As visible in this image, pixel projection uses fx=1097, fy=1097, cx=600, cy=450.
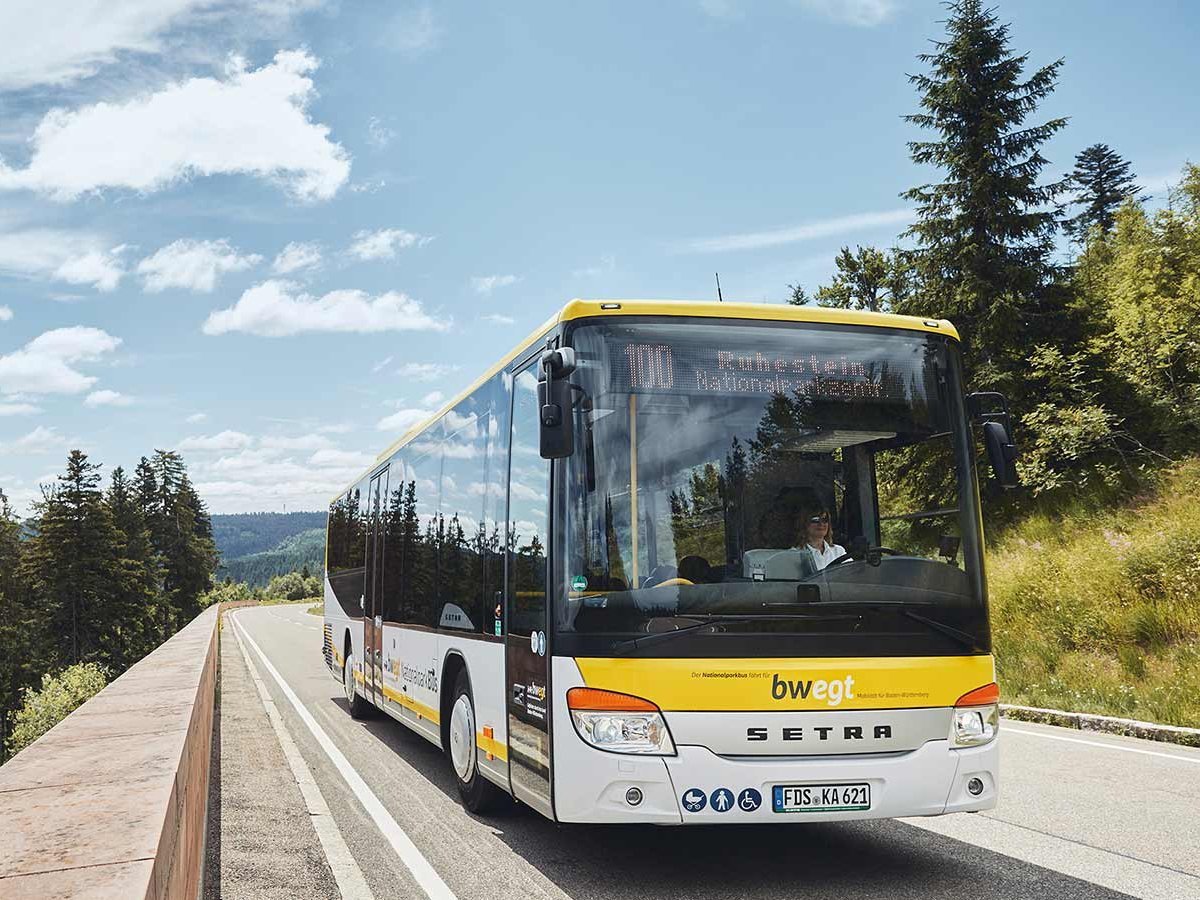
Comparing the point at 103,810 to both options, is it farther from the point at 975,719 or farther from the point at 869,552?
the point at 975,719

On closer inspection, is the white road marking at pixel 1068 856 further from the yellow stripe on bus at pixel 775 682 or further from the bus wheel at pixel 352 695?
the bus wheel at pixel 352 695

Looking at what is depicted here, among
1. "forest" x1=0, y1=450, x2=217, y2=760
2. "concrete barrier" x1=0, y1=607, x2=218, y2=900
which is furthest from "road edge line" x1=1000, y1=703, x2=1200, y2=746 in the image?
"forest" x1=0, y1=450, x2=217, y2=760

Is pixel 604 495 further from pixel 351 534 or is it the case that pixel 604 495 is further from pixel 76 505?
pixel 76 505

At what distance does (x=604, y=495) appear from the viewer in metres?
6.04

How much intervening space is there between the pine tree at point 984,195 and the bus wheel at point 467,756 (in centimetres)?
2288

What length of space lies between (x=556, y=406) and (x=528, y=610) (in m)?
1.39

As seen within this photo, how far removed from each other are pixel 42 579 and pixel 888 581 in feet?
272

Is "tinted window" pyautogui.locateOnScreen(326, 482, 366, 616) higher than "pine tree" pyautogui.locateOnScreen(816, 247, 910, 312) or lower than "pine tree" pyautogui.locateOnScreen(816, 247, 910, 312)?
lower

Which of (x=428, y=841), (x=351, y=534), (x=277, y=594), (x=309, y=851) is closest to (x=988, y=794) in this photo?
(x=428, y=841)

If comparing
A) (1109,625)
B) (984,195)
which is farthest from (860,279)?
(1109,625)

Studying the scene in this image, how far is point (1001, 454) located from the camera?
22.0 ft

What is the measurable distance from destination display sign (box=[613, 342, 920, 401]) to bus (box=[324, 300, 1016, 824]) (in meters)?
0.01

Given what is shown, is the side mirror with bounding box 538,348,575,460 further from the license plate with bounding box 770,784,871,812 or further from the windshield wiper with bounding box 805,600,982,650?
the license plate with bounding box 770,784,871,812

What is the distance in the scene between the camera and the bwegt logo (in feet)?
18.8
